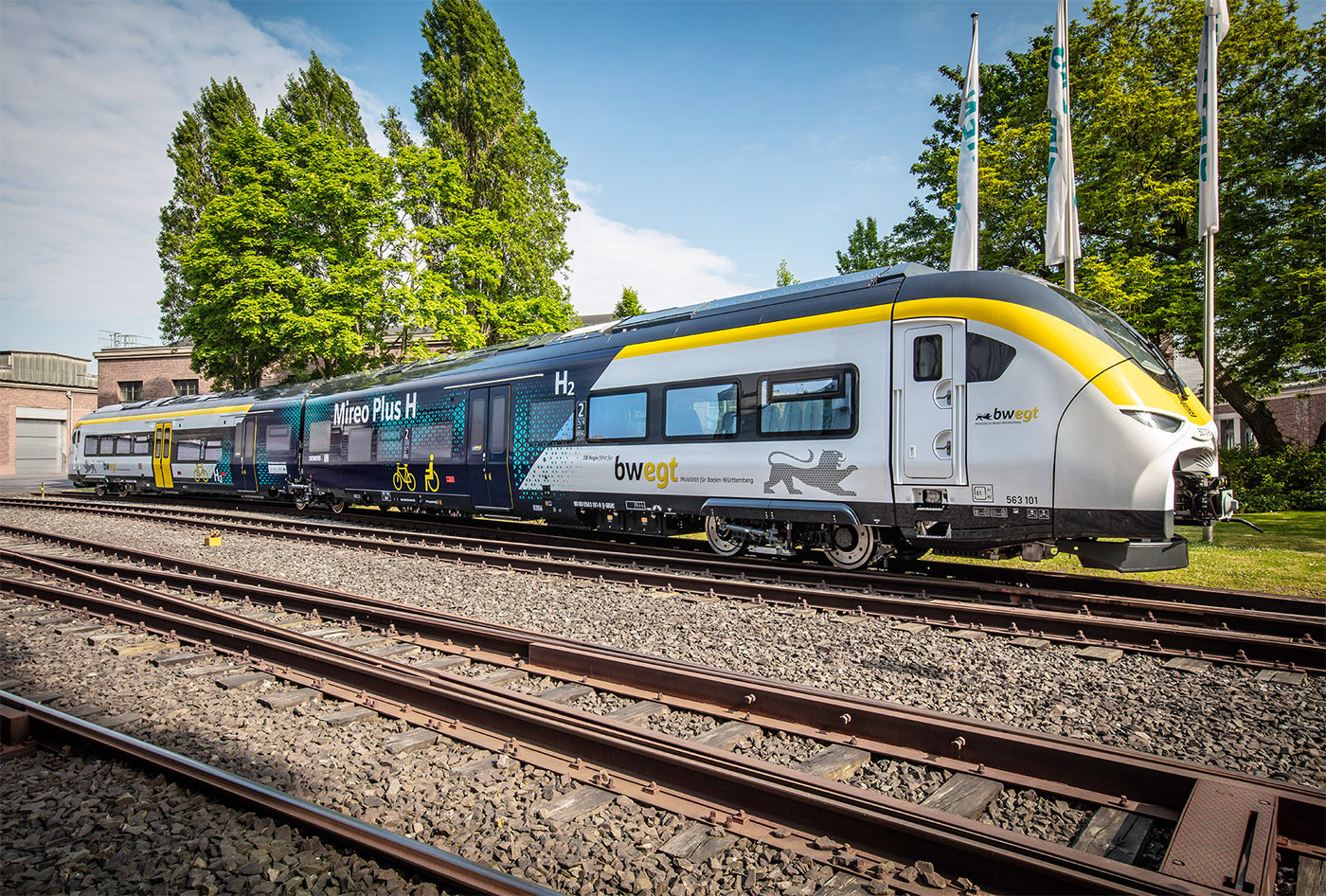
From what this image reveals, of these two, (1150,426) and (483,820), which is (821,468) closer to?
(1150,426)

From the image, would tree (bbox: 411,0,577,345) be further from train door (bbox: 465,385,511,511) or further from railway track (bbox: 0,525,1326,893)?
railway track (bbox: 0,525,1326,893)

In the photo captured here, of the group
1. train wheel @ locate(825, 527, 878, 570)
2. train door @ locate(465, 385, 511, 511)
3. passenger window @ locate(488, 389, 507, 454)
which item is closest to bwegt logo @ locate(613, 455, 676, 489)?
train wheel @ locate(825, 527, 878, 570)

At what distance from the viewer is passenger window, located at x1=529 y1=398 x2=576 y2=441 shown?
11742mm

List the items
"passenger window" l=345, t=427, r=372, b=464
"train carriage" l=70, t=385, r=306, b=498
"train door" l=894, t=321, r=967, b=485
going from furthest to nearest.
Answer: "train carriage" l=70, t=385, r=306, b=498 → "passenger window" l=345, t=427, r=372, b=464 → "train door" l=894, t=321, r=967, b=485

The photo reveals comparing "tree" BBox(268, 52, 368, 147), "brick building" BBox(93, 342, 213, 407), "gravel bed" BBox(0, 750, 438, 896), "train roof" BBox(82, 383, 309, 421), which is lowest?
"gravel bed" BBox(0, 750, 438, 896)

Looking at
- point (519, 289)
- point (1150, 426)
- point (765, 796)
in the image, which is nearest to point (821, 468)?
point (1150, 426)

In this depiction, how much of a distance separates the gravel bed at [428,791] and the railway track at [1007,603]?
4157mm

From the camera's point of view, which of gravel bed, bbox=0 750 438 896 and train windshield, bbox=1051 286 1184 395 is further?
train windshield, bbox=1051 286 1184 395

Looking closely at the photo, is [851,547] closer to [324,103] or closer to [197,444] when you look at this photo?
[197,444]

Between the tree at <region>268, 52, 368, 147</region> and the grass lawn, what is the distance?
1413 inches

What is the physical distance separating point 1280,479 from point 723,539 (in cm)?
1712

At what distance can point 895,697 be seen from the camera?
4773mm

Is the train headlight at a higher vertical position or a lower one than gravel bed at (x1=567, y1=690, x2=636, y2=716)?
higher

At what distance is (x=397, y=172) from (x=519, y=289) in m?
6.12
